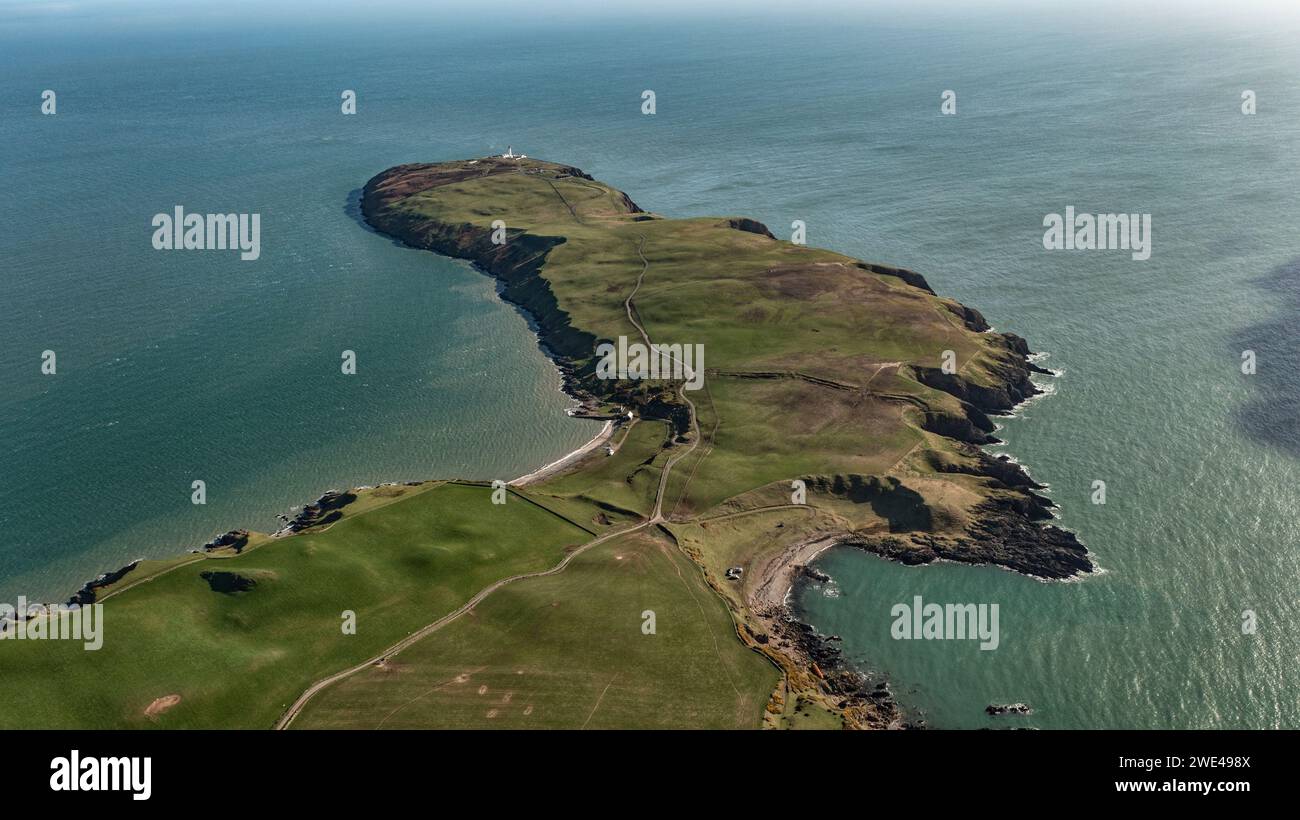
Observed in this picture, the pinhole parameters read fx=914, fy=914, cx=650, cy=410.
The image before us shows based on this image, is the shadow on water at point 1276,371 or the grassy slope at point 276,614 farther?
the shadow on water at point 1276,371

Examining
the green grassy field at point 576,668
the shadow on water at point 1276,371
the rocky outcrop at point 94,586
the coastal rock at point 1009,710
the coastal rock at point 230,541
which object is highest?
the shadow on water at point 1276,371

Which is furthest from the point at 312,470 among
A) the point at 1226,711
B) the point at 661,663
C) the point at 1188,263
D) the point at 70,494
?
the point at 1188,263

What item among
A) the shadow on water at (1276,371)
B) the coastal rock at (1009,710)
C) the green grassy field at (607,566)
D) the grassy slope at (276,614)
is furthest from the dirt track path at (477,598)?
the shadow on water at (1276,371)

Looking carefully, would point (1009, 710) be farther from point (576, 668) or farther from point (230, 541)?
point (230, 541)

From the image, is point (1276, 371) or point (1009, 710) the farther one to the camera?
point (1276, 371)

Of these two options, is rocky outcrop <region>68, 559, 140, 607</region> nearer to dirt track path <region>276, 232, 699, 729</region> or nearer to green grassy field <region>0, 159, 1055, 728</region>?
green grassy field <region>0, 159, 1055, 728</region>

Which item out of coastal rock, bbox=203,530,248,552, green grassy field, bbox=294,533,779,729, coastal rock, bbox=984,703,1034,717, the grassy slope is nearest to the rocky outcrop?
the grassy slope

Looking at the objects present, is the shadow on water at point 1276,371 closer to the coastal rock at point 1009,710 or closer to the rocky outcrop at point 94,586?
the coastal rock at point 1009,710

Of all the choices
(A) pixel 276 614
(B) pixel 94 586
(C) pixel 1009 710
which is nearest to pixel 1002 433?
(C) pixel 1009 710
